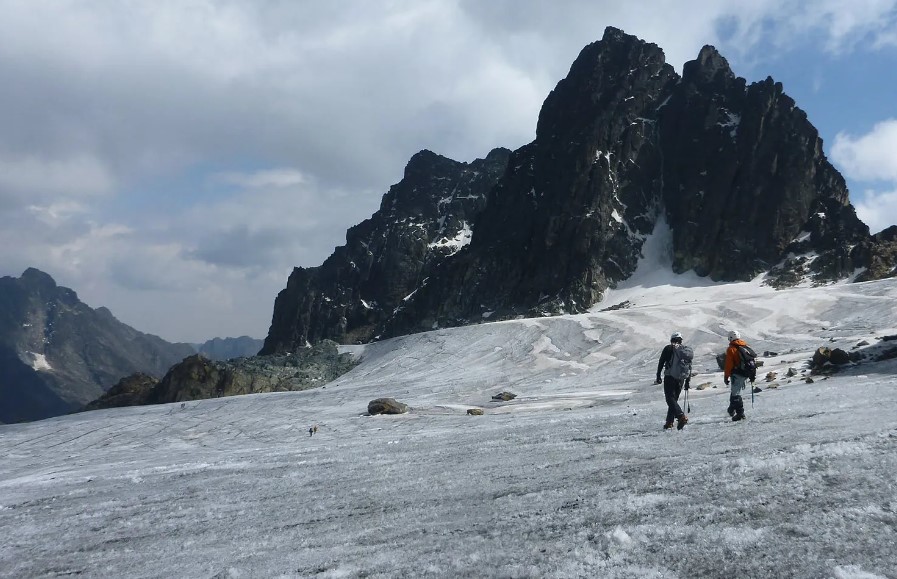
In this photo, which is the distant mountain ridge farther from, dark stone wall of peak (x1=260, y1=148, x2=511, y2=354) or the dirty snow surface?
the dirty snow surface

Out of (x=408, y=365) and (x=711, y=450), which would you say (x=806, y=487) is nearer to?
(x=711, y=450)

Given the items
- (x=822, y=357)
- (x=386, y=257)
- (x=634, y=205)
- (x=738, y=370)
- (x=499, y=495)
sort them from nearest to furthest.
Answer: (x=499, y=495), (x=738, y=370), (x=822, y=357), (x=634, y=205), (x=386, y=257)

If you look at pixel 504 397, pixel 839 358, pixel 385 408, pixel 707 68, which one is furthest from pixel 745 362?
pixel 707 68

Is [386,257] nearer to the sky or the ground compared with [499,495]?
nearer to the sky

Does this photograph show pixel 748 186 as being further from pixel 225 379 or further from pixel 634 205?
pixel 225 379

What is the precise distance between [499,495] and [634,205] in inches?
4594

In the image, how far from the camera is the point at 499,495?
10.1m

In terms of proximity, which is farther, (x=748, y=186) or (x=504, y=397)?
(x=748, y=186)

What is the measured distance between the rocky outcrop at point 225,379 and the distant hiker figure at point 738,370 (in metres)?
44.7

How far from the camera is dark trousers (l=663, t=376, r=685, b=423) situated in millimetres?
14427

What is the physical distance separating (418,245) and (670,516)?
504ft

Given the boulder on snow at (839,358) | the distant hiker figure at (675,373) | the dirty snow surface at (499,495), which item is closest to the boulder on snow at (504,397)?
the dirty snow surface at (499,495)

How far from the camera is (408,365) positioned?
50250 mm

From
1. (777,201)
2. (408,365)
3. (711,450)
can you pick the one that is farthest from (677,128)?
(711,450)
